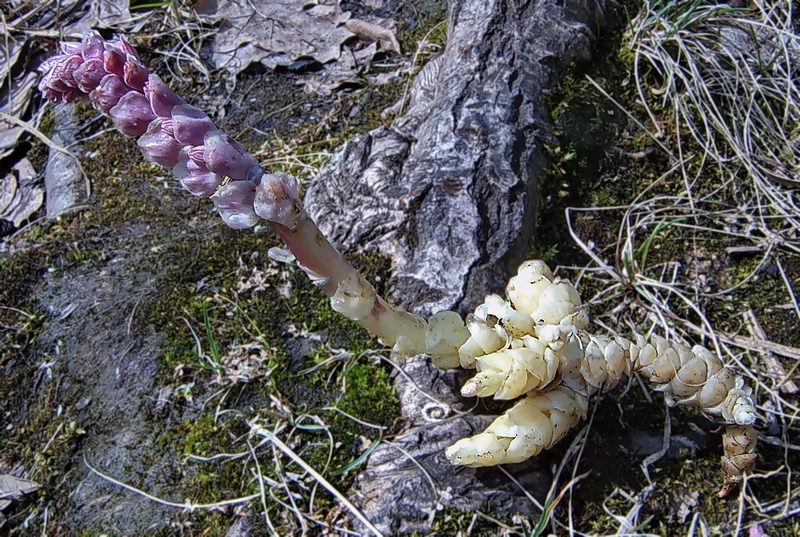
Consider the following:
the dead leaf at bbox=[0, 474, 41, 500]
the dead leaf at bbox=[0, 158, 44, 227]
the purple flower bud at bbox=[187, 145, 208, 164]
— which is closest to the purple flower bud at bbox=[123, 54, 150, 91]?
the purple flower bud at bbox=[187, 145, 208, 164]

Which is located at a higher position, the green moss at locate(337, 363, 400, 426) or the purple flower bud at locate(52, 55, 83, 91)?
the purple flower bud at locate(52, 55, 83, 91)

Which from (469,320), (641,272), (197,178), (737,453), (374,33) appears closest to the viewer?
(197,178)

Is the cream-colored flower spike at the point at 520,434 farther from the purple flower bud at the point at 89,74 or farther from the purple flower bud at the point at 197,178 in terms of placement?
the purple flower bud at the point at 89,74

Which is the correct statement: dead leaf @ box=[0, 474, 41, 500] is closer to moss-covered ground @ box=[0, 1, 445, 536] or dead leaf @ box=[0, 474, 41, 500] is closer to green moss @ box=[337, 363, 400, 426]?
moss-covered ground @ box=[0, 1, 445, 536]

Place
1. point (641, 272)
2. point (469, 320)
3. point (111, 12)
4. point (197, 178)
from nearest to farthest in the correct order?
point (197, 178) → point (469, 320) → point (641, 272) → point (111, 12)

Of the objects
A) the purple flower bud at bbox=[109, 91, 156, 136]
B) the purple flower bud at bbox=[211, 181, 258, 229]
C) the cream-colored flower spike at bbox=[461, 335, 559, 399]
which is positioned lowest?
the cream-colored flower spike at bbox=[461, 335, 559, 399]

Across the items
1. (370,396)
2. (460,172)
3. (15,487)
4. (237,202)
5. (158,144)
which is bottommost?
(15,487)

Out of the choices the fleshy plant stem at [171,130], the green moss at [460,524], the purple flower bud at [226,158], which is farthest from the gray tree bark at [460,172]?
the purple flower bud at [226,158]

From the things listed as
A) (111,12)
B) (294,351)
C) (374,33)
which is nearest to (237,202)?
(294,351)

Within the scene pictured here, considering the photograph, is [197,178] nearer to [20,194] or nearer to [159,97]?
[159,97]
